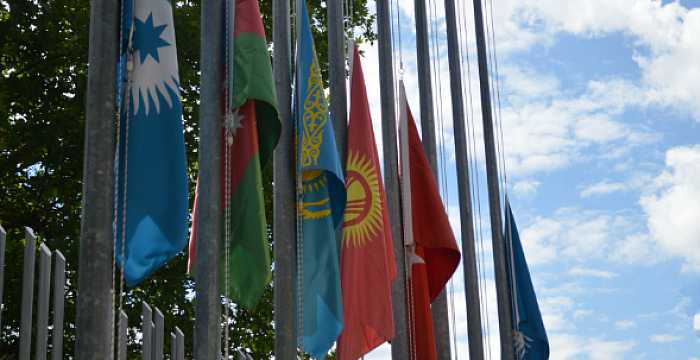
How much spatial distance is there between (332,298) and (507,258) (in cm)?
579

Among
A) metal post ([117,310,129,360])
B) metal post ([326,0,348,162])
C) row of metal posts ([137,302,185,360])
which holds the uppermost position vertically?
metal post ([326,0,348,162])

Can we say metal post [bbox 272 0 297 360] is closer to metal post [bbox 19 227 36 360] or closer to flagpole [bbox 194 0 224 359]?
flagpole [bbox 194 0 224 359]

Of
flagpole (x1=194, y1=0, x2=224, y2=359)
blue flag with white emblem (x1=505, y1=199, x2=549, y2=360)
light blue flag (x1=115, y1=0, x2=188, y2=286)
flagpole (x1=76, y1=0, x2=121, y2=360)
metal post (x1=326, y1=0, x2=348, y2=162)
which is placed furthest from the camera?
blue flag with white emblem (x1=505, y1=199, x2=549, y2=360)

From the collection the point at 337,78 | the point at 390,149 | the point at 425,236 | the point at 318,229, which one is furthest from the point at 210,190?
the point at 425,236

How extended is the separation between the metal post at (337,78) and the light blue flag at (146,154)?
130 inches

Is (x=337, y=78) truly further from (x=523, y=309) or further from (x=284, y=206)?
(x=523, y=309)

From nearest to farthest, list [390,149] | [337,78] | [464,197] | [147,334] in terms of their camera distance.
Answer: [147,334] → [337,78] → [390,149] → [464,197]

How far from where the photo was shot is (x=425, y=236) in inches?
431

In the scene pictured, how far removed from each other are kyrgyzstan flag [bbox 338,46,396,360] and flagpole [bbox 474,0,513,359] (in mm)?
4116

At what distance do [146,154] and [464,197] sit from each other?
6825 mm

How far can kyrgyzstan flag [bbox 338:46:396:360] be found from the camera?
9266 mm

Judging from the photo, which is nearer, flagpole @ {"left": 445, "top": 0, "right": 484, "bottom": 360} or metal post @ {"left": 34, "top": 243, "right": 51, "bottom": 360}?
metal post @ {"left": 34, "top": 243, "right": 51, "bottom": 360}

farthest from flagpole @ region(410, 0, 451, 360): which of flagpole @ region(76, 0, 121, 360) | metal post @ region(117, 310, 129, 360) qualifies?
flagpole @ region(76, 0, 121, 360)

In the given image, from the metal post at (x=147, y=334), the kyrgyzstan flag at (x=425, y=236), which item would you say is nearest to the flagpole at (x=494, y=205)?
the kyrgyzstan flag at (x=425, y=236)
